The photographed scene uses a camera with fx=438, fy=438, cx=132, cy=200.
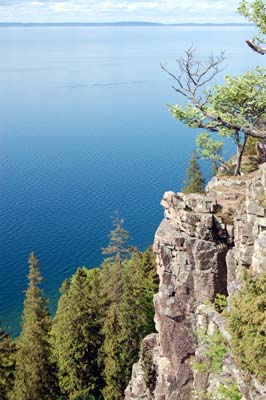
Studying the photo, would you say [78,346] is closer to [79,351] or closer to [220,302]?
[79,351]

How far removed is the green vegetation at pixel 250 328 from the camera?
44.9 ft

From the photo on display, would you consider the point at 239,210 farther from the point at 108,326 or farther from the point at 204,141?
Result: the point at 108,326

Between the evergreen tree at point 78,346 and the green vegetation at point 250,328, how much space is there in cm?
2175

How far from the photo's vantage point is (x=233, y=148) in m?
101

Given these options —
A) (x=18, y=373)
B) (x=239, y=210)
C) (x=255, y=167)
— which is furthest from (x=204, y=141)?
(x=18, y=373)

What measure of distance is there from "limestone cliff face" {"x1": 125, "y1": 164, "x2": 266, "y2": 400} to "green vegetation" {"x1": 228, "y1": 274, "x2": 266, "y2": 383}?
4.81m

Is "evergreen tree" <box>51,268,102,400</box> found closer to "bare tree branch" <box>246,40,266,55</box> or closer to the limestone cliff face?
the limestone cliff face

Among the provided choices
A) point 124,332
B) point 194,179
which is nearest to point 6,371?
point 124,332

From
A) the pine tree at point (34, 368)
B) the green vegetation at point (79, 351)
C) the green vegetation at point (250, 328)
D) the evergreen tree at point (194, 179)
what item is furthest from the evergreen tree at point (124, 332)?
the green vegetation at point (250, 328)

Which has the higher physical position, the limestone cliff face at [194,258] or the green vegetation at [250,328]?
the limestone cliff face at [194,258]

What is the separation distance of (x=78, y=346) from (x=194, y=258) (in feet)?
52.3

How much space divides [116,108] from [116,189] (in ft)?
210

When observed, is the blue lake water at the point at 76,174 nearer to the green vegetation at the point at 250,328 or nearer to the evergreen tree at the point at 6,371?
the evergreen tree at the point at 6,371

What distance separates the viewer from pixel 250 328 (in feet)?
46.7
